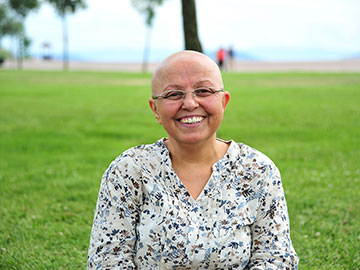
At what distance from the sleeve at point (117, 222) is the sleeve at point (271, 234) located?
0.66m

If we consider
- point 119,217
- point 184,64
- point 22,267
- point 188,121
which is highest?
point 184,64

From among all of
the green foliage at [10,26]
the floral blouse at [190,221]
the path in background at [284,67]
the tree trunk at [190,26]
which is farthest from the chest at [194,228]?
the green foliage at [10,26]

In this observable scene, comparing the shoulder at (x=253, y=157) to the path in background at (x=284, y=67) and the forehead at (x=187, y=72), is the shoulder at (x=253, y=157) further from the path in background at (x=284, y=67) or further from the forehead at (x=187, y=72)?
the path in background at (x=284, y=67)

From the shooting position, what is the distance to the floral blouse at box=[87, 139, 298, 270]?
8.39ft

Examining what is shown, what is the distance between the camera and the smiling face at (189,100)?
261 cm

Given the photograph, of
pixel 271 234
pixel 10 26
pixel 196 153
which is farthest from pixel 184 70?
pixel 10 26

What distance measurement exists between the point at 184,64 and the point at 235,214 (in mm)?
838

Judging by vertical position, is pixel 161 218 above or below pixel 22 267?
above

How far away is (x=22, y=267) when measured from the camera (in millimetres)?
3994

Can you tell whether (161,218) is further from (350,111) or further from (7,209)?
(350,111)

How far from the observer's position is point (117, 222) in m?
2.62

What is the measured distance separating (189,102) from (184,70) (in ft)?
0.56

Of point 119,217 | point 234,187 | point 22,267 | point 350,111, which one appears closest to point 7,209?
point 22,267

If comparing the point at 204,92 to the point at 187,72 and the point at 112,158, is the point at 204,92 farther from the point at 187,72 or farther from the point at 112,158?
the point at 112,158
